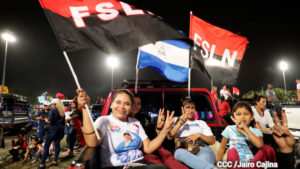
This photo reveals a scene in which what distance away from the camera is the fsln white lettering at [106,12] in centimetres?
281

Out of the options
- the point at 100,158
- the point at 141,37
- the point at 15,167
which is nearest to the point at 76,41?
the point at 141,37

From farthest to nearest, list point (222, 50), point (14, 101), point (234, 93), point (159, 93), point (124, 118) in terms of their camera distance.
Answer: point (234, 93) < point (14, 101) < point (222, 50) < point (159, 93) < point (124, 118)

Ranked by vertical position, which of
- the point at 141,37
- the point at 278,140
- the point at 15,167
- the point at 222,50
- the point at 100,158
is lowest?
the point at 15,167

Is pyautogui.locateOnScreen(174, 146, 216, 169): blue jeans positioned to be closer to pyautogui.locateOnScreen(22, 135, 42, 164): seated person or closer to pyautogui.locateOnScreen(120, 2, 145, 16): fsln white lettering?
pyautogui.locateOnScreen(120, 2, 145, 16): fsln white lettering

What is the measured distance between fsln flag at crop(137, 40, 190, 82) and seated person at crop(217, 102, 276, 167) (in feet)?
5.05

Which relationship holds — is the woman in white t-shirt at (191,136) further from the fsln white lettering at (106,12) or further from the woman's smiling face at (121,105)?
the fsln white lettering at (106,12)

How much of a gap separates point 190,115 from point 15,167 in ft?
18.7

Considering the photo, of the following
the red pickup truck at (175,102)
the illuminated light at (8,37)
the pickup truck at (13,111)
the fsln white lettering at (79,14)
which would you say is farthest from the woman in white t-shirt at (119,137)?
the illuminated light at (8,37)

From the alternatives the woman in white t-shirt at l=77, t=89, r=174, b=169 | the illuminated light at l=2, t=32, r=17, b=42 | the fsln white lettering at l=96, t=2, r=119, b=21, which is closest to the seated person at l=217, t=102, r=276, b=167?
the woman in white t-shirt at l=77, t=89, r=174, b=169

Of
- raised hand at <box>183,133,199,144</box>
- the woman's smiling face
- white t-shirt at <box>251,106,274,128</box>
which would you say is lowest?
raised hand at <box>183,133,199,144</box>

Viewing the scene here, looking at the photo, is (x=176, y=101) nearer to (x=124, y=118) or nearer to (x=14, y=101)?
(x=124, y=118)

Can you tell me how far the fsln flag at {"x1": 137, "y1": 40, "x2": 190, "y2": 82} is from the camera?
3.64 m

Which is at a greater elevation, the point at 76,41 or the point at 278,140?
the point at 76,41

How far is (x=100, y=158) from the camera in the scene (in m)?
2.09
